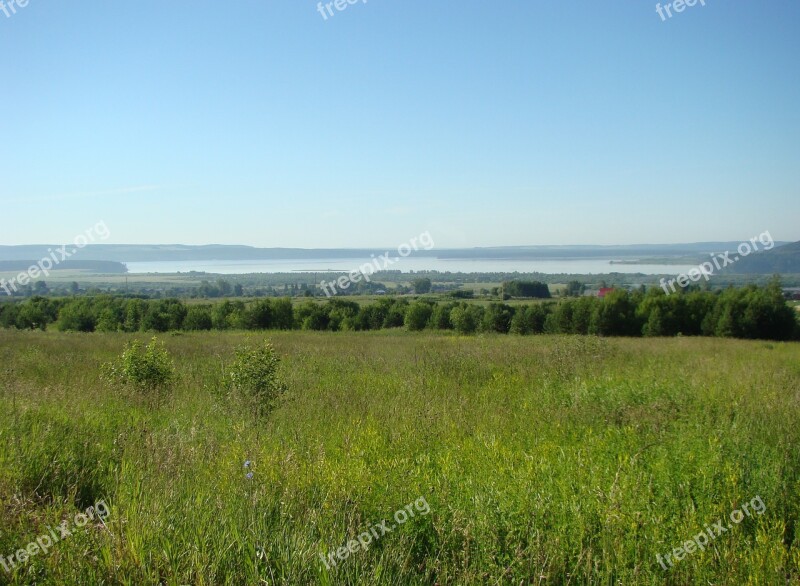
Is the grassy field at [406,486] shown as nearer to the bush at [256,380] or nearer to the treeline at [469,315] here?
the bush at [256,380]

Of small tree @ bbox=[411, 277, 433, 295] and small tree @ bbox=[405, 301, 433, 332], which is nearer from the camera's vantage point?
small tree @ bbox=[405, 301, 433, 332]

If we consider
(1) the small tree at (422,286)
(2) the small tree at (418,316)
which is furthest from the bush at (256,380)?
(1) the small tree at (422,286)

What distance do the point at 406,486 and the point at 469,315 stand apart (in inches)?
1589

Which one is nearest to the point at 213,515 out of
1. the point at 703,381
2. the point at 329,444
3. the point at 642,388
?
the point at 329,444

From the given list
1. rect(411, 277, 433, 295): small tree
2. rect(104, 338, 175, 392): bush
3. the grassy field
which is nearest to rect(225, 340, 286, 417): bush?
the grassy field

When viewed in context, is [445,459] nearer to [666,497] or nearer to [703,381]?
[666,497]

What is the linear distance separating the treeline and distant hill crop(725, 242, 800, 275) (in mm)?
23588

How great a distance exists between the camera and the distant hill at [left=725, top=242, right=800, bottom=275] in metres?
60.8

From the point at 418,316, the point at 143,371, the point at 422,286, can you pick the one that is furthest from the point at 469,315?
the point at 422,286

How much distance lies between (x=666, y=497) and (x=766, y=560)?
32.6 inches

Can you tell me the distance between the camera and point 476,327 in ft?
145

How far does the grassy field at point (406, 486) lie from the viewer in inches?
117

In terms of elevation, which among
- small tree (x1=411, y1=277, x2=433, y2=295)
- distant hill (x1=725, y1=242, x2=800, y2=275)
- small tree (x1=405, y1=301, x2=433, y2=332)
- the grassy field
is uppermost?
distant hill (x1=725, y1=242, x2=800, y2=275)

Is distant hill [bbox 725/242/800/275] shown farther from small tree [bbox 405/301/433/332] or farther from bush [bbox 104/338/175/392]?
bush [bbox 104/338/175/392]
